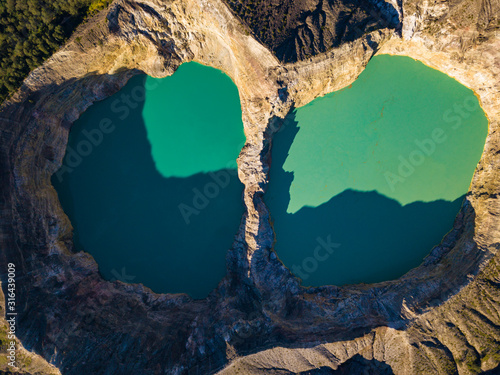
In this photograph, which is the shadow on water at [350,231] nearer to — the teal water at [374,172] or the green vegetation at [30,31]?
the teal water at [374,172]

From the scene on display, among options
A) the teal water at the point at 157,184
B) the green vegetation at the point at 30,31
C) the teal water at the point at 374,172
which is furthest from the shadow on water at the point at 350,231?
the green vegetation at the point at 30,31

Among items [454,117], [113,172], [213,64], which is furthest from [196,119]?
[454,117]

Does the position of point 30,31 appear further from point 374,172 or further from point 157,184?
point 374,172

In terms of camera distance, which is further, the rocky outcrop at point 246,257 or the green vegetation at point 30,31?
the green vegetation at point 30,31

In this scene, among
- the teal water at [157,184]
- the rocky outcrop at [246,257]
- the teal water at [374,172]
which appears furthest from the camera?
the teal water at [157,184]

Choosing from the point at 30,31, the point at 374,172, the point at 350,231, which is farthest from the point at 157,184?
the point at 374,172

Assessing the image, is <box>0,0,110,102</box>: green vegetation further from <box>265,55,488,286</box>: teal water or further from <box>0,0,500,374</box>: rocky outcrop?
<box>265,55,488,286</box>: teal water

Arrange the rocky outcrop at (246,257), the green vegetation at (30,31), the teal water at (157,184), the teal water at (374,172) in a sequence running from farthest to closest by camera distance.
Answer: the teal water at (157,184) → the teal water at (374,172) → the green vegetation at (30,31) → the rocky outcrop at (246,257)
